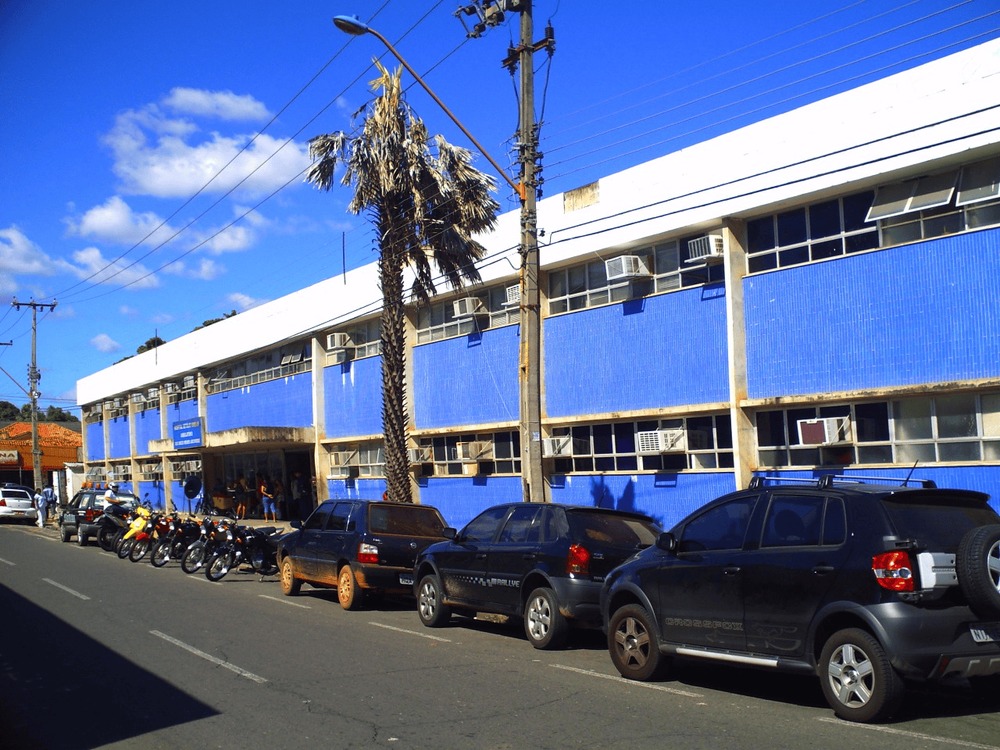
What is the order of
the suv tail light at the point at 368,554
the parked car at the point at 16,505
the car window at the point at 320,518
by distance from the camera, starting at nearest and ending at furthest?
the suv tail light at the point at 368,554
the car window at the point at 320,518
the parked car at the point at 16,505

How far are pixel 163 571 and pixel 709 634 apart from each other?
16074 millimetres

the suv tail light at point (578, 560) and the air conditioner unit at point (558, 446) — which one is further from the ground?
the air conditioner unit at point (558, 446)

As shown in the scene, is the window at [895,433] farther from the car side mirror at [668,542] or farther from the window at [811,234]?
the car side mirror at [668,542]

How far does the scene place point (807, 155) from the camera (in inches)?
648

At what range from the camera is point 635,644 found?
30.1 feet

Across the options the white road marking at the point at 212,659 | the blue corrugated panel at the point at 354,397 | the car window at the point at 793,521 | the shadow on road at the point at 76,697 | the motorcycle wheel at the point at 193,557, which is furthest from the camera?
the blue corrugated panel at the point at 354,397

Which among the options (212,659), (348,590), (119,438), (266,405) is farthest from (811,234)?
(119,438)

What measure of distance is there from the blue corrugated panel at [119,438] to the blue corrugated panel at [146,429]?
3.97 feet

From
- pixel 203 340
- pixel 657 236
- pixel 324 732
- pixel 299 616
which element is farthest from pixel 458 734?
pixel 203 340

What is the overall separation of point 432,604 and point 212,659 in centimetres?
349

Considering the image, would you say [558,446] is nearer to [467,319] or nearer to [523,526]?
[467,319]

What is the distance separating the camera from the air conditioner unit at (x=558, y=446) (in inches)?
832

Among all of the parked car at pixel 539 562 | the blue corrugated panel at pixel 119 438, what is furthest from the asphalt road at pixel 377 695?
the blue corrugated panel at pixel 119 438

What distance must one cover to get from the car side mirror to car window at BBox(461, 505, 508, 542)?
144 inches
